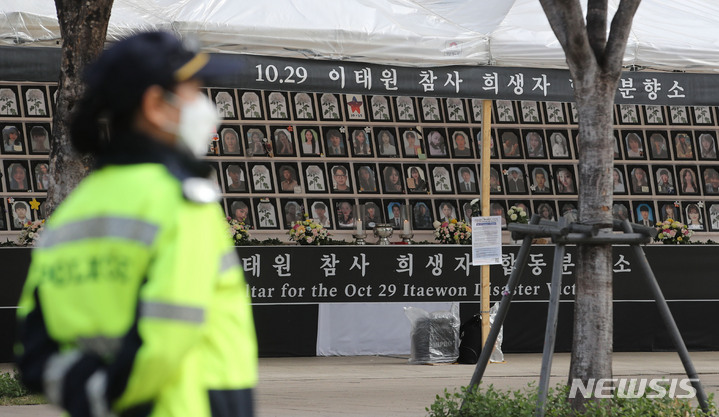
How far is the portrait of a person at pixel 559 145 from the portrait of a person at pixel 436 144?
1.48m

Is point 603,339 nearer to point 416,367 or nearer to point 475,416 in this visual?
point 475,416

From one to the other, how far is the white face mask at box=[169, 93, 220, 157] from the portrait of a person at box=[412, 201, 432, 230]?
1184 cm

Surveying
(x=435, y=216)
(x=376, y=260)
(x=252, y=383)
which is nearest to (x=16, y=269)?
(x=376, y=260)

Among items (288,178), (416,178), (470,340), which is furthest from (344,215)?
(470,340)

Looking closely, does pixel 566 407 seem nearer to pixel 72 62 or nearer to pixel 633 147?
pixel 72 62

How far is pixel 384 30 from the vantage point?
425 inches

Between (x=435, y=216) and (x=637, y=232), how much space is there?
7022mm

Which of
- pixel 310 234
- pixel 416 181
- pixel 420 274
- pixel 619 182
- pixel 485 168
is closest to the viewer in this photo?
pixel 485 168

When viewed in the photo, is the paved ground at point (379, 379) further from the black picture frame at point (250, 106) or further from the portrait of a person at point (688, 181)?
the black picture frame at point (250, 106)

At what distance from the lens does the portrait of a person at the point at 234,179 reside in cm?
1391

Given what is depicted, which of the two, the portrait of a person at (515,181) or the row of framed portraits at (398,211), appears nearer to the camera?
the row of framed portraits at (398,211)

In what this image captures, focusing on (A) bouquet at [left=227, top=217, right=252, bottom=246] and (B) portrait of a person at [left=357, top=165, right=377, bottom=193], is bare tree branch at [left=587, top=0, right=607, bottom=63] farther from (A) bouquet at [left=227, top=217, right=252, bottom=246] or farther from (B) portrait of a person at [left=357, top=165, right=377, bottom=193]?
(B) portrait of a person at [left=357, top=165, right=377, bottom=193]

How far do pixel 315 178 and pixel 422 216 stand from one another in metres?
1.41

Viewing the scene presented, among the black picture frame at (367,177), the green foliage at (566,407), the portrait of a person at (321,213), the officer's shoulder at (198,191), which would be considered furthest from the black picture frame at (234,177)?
the officer's shoulder at (198,191)
